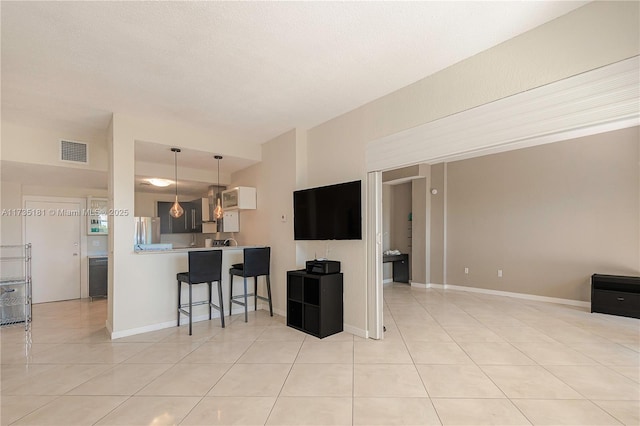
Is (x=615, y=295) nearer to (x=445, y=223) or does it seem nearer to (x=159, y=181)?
(x=445, y=223)

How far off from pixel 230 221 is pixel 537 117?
4.99 m

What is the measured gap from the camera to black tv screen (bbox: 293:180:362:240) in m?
3.65

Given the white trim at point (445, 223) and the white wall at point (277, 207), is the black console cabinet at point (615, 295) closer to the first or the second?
the white trim at point (445, 223)

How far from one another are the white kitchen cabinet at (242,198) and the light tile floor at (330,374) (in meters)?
1.96

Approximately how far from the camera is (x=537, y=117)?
225 cm

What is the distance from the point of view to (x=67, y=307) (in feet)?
17.6

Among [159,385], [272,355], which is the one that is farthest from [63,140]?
[272,355]

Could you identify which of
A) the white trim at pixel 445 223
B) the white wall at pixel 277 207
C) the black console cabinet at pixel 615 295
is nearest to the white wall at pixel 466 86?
the white wall at pixel 277 207

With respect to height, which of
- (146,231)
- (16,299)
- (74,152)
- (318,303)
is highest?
(74,152)

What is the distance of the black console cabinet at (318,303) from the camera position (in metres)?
3.69

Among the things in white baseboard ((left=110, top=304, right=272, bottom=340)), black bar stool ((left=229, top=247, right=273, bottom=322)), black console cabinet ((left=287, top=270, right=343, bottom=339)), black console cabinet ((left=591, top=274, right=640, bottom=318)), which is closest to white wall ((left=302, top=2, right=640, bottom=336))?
black console cabinet ((left=287, top=270, right=343, bottom=339))

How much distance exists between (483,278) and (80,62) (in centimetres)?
700

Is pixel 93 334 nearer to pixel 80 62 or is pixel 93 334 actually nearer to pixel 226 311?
pixel 226 311

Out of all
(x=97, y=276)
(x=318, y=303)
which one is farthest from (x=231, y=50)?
(x=97, y=276)
